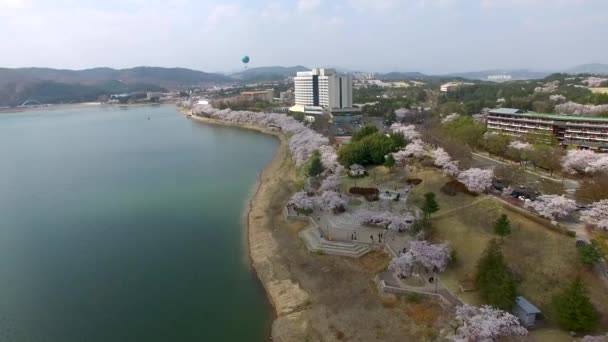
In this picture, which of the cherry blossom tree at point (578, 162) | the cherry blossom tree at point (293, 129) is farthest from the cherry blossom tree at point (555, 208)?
the cherry blossom tree at point (293, 129)

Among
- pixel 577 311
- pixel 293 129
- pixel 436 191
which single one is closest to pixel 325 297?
Result: pixel 577 311

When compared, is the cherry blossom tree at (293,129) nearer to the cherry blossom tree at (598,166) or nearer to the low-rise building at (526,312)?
the cherry blossom tree at (598,166)

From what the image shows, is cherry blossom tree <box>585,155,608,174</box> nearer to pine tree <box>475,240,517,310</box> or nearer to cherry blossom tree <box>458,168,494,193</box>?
cherry blossom tree <box>458,168,494,193</box>

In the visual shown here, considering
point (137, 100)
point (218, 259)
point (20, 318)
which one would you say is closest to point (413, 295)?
point (218, 259)

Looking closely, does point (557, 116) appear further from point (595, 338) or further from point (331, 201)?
point (595, 338)

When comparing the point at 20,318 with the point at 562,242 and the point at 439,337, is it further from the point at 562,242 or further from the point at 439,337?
the point at 562,242
